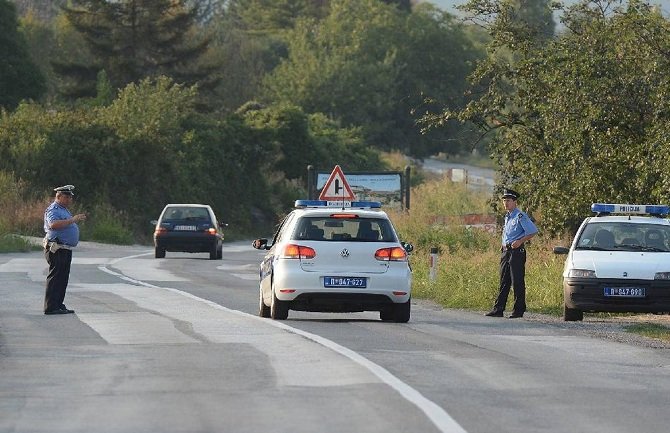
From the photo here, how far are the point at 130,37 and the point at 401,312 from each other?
73.8 metres

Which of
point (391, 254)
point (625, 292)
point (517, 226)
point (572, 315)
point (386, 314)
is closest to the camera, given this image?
point (391, 254)

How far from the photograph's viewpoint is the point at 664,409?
41.9 ft

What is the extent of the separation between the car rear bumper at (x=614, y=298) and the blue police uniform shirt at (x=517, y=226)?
1.22 meters

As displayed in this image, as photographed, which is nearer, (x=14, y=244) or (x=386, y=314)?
(x=386, y=314)

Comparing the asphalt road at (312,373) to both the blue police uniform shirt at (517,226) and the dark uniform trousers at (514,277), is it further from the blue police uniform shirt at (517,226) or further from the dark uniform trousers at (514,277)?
the blue police uniform shirt at (517,226)

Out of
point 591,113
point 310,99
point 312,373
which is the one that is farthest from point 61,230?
point 310,99

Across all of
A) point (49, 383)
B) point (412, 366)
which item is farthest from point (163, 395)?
point (412, 366)

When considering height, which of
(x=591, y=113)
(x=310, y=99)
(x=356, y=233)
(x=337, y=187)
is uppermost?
(x=310, y=99)

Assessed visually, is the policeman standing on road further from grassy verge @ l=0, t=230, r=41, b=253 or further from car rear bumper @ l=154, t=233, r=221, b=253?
grassy verge @ l=0, t=230, r=41, b=253

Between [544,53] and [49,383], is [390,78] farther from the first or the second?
[49,383]

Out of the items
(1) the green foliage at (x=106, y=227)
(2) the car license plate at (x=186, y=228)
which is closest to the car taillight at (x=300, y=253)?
(2) the car license plate at (x=186, y=228)

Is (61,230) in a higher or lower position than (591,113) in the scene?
lower

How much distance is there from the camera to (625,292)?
896 inches

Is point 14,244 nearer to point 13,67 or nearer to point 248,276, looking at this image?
point 248,276
